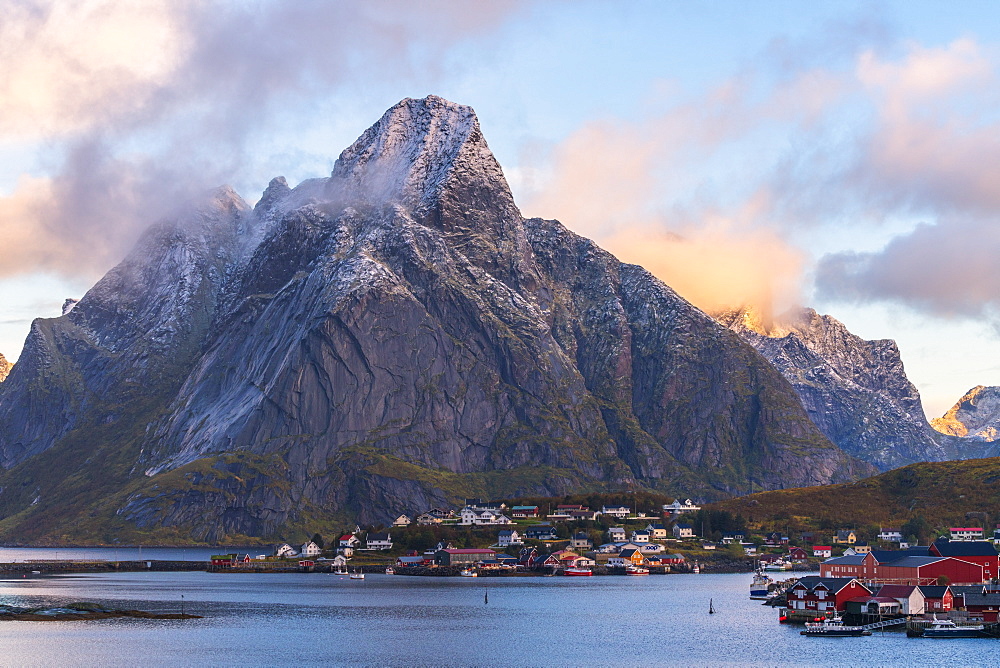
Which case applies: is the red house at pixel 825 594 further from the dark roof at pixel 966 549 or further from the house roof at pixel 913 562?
the dark roof at pixel 966 549

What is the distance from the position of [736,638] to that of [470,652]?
29383 mm

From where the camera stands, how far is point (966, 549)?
581 ft

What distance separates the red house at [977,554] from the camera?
174875 mm

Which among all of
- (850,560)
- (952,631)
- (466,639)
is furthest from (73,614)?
(952,631)

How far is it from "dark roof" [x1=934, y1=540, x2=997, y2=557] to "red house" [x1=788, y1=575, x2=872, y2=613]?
23134 millimetres

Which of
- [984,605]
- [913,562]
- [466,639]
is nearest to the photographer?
[466,639]

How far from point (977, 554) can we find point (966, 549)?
1810 millimetres

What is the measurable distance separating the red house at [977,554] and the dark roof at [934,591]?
19279 mm

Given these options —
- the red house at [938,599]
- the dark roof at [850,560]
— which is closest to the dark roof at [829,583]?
the red house at [938,599]

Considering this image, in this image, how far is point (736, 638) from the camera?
14138cm

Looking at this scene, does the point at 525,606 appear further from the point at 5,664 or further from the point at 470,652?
the point at 5,664

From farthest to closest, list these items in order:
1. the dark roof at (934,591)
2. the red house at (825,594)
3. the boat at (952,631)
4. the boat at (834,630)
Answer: the red house at (825,594) < the dark roof at (934,591) < the boat at (834,630) < the boat at (952,631)

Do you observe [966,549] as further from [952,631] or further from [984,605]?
[952,631]

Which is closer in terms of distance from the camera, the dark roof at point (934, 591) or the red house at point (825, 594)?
the dark roof at point (934, 591)
